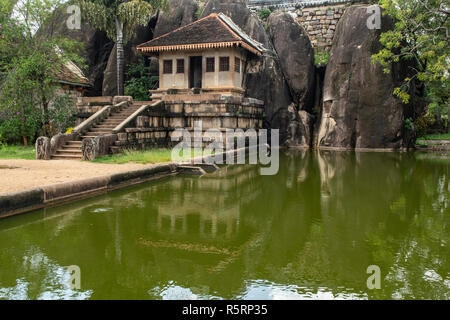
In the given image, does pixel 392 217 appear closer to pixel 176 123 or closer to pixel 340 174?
pixel 340 174

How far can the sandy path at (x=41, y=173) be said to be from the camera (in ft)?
26.5

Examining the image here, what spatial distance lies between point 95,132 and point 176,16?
15.5 metres

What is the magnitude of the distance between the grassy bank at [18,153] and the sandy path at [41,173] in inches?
70.8

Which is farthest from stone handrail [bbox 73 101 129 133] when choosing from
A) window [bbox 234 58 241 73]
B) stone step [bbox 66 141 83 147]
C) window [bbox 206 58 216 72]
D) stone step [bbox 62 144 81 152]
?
window [bbox 234 58 241 73]

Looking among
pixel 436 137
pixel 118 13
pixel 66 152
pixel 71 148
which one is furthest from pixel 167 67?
pixel 436 137

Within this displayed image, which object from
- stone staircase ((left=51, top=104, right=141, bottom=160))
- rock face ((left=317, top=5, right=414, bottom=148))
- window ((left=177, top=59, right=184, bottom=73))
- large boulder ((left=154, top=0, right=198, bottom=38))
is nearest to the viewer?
stone staircase ((left=51, top=104, right=141, bottom=160))

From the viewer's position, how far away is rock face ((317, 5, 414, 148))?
22.9m

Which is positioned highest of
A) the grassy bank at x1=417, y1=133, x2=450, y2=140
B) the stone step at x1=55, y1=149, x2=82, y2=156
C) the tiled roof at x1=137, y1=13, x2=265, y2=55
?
the tiled roof at x1=137, y1=13, x2=265, y2=55

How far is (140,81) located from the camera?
86.5ft

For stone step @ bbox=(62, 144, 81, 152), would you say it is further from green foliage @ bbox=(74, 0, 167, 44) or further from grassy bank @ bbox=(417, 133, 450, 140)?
grassy bank @ bbox=(417, 133, 450, 140)

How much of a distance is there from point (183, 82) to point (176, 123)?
152 inches

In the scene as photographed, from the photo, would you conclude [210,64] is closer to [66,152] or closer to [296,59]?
[296,59]

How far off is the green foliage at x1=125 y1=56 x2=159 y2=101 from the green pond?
1723 centimetres

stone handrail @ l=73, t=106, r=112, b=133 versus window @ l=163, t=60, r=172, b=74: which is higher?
window @ l=163, t=60, r=172, b=74
